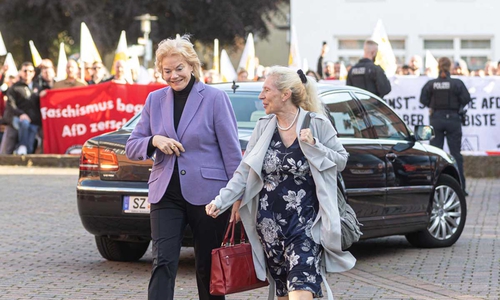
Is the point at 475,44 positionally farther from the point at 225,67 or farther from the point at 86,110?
the point at 86,110

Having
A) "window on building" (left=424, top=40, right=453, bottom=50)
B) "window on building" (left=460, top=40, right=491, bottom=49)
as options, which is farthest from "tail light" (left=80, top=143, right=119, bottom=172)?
"window on building" (left=460, top=40, right=491, bottom=49)

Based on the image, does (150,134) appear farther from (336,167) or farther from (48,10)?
(48,10)

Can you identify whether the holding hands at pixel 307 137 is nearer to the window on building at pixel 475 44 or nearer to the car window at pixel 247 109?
the car window at pixel 247 109

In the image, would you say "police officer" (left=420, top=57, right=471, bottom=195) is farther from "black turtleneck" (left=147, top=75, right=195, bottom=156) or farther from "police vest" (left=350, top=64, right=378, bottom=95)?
"black turtleneck" (left=147, top=75, right=195, bottom=156)

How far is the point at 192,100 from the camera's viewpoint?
6129mm

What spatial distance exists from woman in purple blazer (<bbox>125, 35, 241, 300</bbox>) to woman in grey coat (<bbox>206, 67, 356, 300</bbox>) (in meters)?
0.25

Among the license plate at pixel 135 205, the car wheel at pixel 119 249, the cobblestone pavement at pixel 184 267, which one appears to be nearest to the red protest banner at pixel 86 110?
the cobblestone pavement at pixel 184 267

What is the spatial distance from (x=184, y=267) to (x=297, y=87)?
3.68 meters

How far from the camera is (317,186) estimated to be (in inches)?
226

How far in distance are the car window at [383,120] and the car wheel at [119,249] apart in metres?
2.29

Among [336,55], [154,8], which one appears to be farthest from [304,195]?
[154,8]

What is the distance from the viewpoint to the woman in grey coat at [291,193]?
5.71 meters

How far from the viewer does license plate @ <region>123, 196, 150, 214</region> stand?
845 cm

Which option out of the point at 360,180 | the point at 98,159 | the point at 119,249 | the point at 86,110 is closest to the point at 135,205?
the point at 98,159
